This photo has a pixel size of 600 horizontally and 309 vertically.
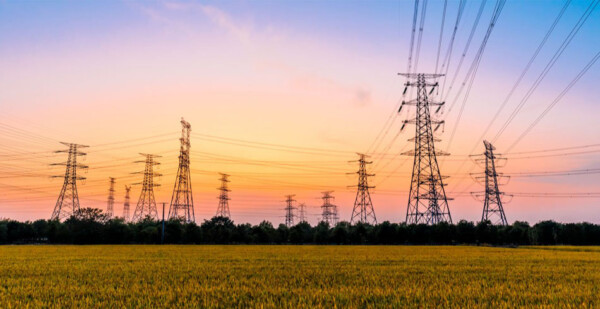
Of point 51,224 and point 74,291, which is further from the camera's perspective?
point 51,224

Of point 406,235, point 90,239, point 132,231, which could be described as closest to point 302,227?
point 406,235

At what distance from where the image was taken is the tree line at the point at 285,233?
9481 cm

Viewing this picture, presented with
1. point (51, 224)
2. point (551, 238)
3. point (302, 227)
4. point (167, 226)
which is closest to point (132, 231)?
point (167, 226)

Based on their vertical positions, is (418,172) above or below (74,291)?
above

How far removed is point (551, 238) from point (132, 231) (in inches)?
3897

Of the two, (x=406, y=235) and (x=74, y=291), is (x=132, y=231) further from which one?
(x=74, y=291)

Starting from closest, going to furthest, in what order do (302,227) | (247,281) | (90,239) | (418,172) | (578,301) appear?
(578,301) → (247,281) → (418,172) → (90,239) → (302,227)

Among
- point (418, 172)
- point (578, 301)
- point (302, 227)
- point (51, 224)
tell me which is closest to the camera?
point (578, 301)

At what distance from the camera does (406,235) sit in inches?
3826

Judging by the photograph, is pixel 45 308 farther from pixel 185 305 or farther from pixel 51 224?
pixel 51 224

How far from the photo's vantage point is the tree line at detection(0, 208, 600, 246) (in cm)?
9481

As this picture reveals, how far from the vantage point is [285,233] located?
10788 centimetres

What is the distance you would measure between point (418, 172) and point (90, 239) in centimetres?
6955

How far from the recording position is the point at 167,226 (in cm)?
9544
